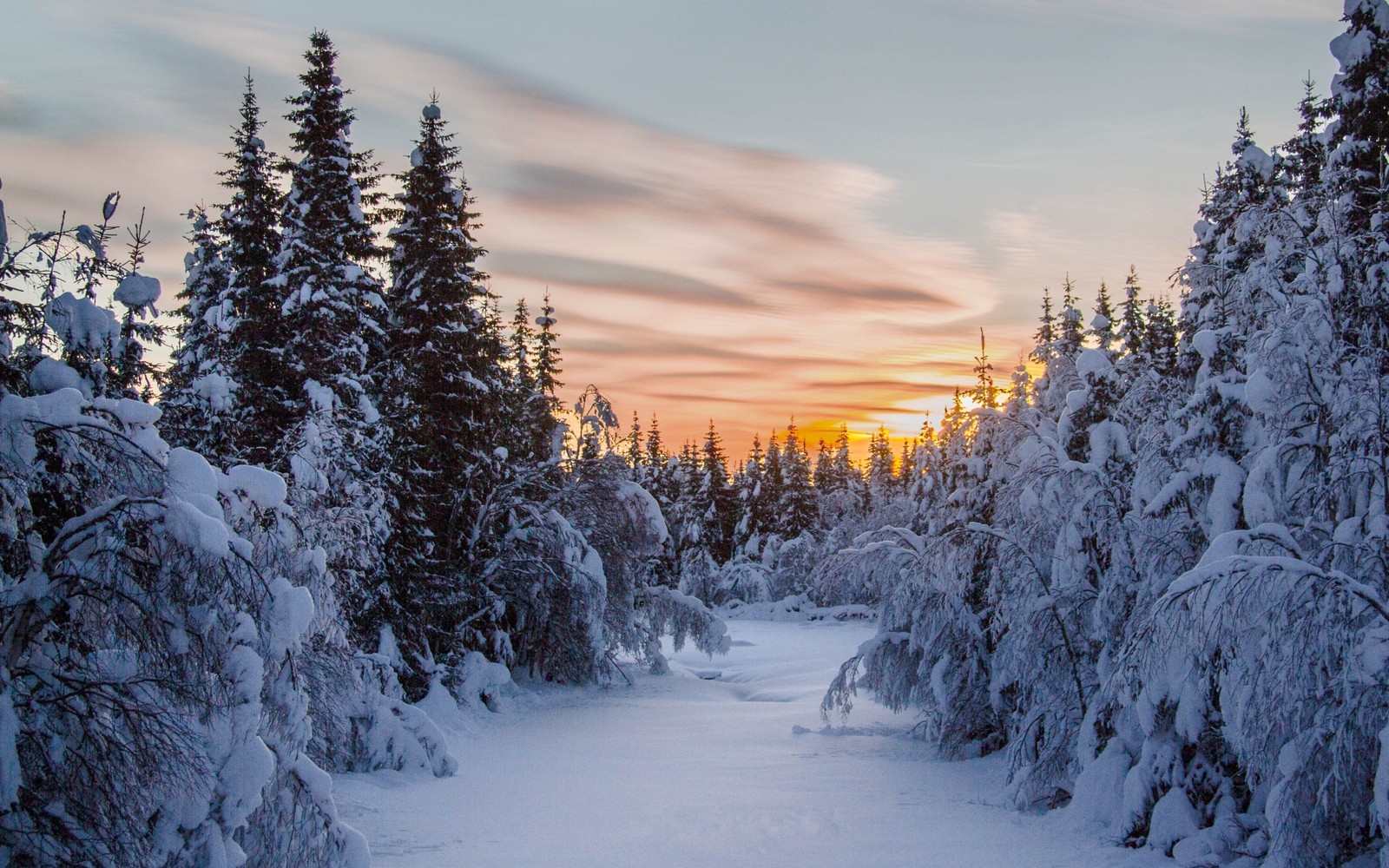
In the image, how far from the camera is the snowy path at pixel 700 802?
8477mm

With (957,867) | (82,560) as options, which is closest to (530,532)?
(957,867)

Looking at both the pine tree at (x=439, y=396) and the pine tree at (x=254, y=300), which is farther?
the pine tree at (x=439, y=396)

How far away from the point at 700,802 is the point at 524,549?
9217 millimetres

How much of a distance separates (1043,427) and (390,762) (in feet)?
31.8

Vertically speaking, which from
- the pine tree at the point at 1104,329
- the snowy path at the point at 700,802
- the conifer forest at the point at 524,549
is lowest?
the snowy path at the point at 700,802

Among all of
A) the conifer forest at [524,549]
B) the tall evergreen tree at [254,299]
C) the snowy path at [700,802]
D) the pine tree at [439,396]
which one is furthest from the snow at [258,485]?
the pine tree at [439,396]

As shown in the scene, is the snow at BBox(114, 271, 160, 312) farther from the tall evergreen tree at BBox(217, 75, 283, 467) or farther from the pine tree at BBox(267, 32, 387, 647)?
the tall evergreen tree at BBox(217, 75, 283, 467)

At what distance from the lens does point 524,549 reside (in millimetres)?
18875

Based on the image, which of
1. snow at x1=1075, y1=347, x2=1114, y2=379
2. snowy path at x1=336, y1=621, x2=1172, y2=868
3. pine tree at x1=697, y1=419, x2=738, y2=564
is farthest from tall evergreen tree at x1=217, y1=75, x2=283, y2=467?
pine tree at x1=697, y1=419, x2=738, y2=564

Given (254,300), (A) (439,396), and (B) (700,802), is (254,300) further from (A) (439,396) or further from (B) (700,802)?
(B) (700,802)

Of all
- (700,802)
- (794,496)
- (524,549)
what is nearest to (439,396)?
(524,549)

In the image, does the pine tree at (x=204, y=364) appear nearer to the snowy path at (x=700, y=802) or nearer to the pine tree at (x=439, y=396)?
the pine tree at (x=439, y=396)

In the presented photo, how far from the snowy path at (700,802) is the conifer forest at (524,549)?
0.86ft

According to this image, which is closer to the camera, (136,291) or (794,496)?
(136,291)
